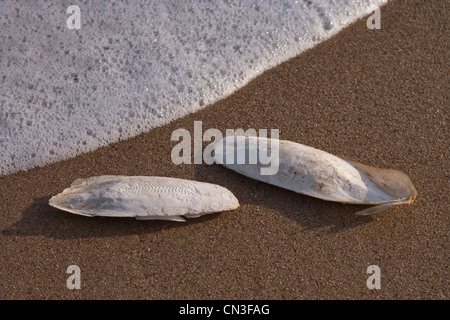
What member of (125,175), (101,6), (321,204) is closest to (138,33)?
(101,6)

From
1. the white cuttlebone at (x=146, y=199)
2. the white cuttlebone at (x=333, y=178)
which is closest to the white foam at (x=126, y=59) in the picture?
the white cuttlebone at (x=146, y=199)

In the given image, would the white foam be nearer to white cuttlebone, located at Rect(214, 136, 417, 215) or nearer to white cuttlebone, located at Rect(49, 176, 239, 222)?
white cuttlebone, located at Rect(49, 176, 239, 222)

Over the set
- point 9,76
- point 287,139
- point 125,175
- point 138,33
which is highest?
point 138,33

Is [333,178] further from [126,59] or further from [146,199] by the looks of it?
[126,59]

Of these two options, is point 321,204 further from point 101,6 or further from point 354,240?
point 101,6

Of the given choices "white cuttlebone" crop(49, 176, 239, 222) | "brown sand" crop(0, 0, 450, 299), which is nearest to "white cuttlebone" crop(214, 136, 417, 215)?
"brown sand" crop(0, 0, 450, 299)

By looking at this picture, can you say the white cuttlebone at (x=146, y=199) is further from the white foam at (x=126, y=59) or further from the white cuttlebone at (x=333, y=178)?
the white foam at (x=126, y=59)

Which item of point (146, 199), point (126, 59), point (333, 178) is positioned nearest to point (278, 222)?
point (333, 178)
